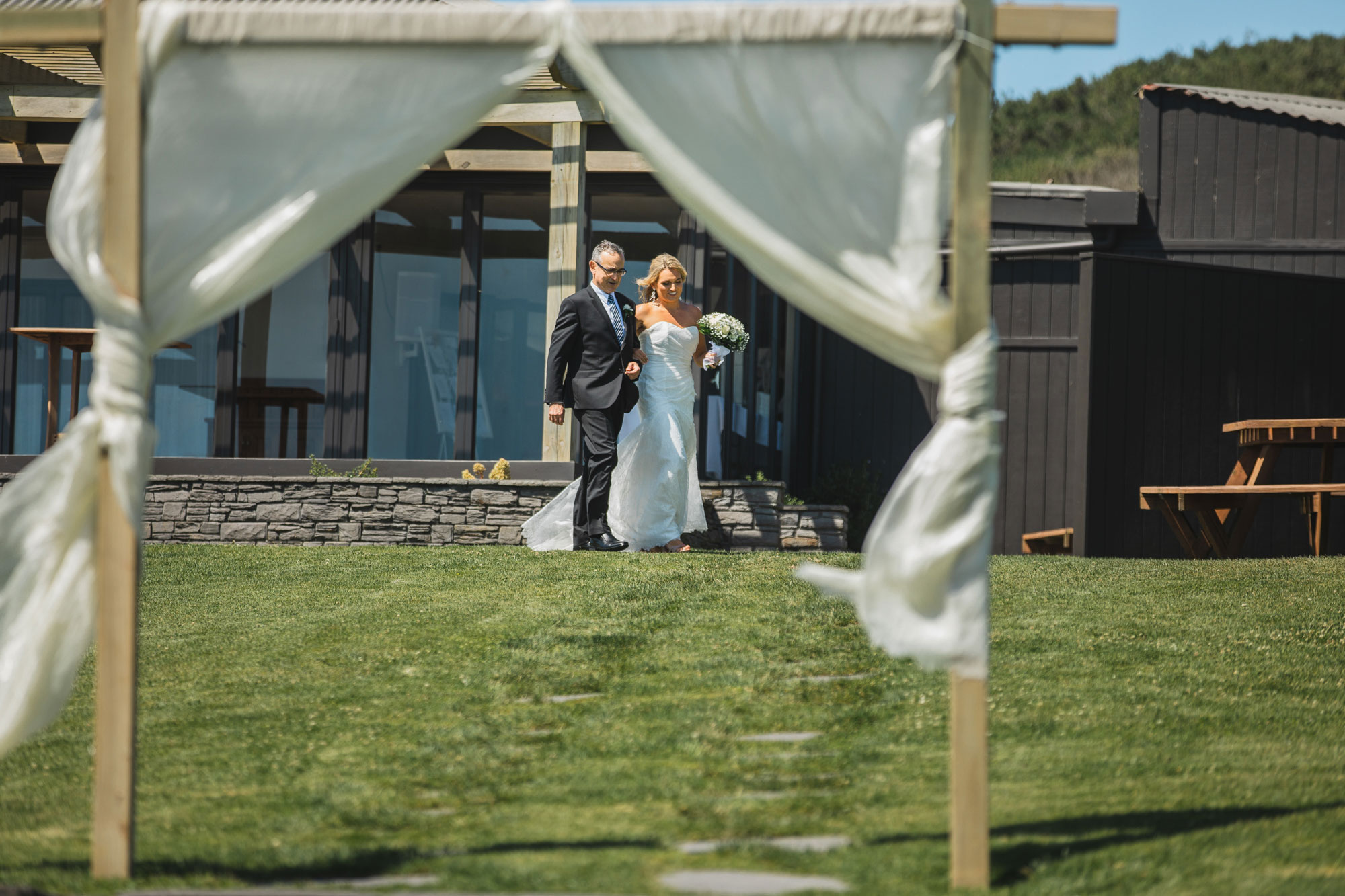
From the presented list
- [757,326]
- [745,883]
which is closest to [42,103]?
[757,326]

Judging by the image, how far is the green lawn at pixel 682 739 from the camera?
288 cm

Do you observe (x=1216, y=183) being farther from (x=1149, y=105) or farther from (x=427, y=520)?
(x=427, y=520)

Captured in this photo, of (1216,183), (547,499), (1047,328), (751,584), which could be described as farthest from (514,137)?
(1216,183)

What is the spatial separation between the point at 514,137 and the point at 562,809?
26.0ft

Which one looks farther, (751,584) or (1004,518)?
(1004,518)

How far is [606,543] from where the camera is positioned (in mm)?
Result: 7461

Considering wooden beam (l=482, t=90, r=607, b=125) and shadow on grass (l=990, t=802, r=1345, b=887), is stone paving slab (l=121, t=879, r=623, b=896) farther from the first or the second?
wooden beam (l=482, t=90, r=607, b=125)

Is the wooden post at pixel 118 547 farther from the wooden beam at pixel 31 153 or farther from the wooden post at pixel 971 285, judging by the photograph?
the wooden beam at pixel 31 153

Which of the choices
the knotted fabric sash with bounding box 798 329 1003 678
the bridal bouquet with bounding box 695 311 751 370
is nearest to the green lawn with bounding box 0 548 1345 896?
the knotted fabric sash with bounding box 798 329 1003 678

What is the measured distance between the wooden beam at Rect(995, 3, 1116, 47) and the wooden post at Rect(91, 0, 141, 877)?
211cm

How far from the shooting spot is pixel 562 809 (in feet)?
10.8

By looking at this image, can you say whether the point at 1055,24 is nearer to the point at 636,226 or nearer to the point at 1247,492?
the point at 1247,492

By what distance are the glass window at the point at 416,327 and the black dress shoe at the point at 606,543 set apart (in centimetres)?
311

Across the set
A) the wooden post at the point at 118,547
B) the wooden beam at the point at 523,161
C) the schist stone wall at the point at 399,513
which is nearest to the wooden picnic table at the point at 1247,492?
the schist stone wall at the point at 399,513
